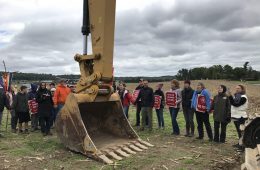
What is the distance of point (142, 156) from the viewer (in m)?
8.39

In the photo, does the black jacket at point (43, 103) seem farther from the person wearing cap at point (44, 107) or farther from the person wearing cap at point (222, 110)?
the person wearing cap at point (222, 110)

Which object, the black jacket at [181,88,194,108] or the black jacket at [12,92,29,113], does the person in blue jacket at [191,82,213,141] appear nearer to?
the black jacket at [181,88,194,108]

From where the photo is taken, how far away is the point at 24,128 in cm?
1251

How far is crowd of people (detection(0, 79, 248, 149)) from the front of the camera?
1007 centimetres

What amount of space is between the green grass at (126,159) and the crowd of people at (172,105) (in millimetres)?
481

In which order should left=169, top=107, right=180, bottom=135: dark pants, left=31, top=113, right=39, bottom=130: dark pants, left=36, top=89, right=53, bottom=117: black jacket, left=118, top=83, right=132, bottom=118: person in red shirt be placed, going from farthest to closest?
left=118, top=83, right=132, bottom=118: person in red shirt, left=31, top=113, right=39, bottom=130: dark pants, left=169, top=107, right=180, bottom=135: dark pants, left=36, top=89, right=53, bottom=117: black jacket

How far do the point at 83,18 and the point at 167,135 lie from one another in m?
4.57

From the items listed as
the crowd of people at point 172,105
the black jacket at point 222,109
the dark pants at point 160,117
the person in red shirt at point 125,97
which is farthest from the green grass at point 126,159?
the person in red shirt at point 125,97

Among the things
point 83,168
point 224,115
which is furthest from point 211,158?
point 83,168

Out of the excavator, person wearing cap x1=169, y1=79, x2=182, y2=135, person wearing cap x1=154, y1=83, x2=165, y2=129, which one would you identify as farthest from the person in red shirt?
the excavator

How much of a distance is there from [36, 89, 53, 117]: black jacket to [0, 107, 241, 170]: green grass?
73 cm

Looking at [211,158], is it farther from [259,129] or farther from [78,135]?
[78,135]

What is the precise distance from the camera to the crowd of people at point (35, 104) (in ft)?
37.7

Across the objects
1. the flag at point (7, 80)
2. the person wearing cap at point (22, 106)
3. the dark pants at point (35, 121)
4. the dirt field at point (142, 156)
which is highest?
the flag at point (7, 80)
